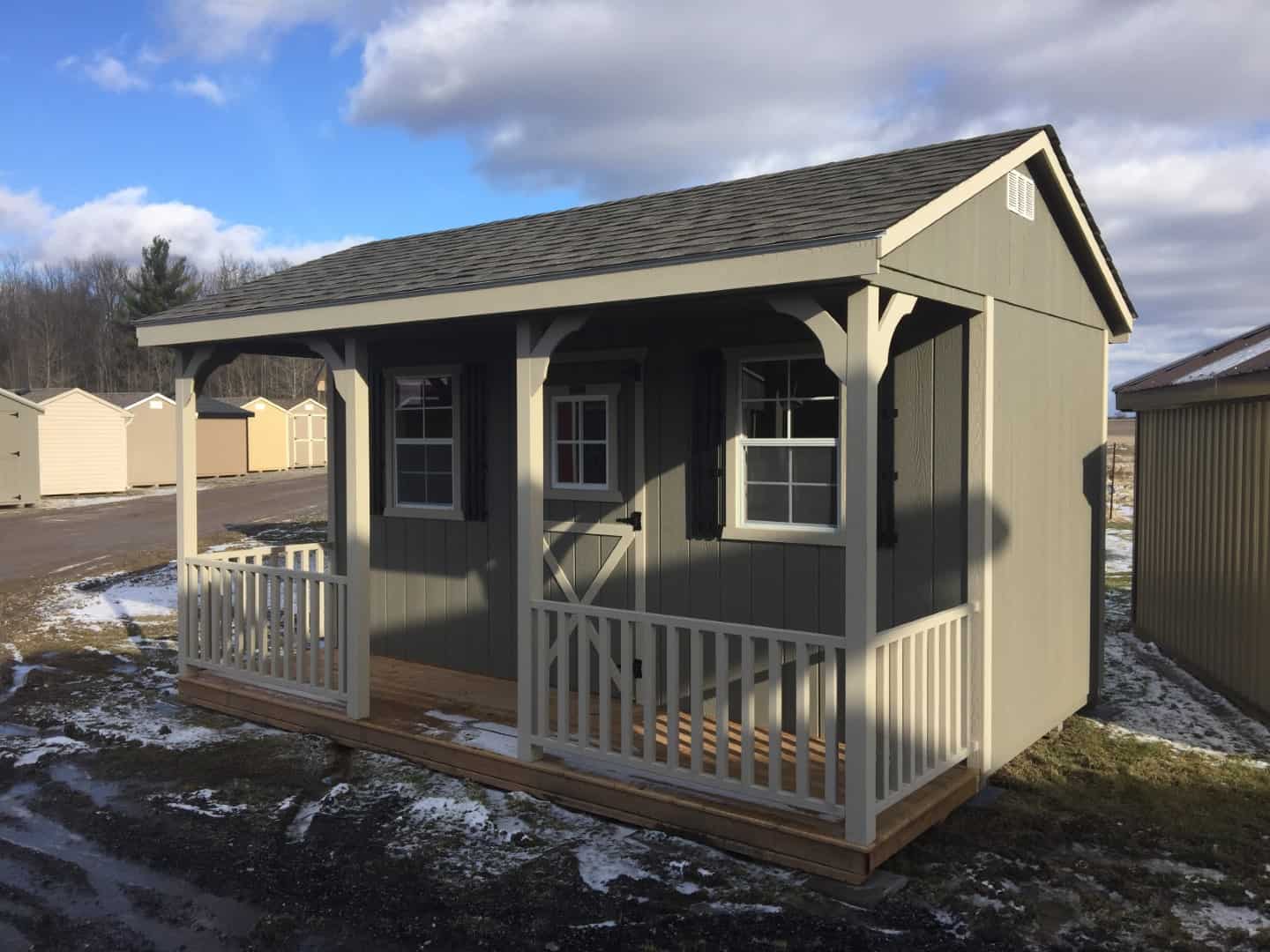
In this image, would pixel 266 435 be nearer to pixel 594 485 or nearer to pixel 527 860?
pixel 594 485

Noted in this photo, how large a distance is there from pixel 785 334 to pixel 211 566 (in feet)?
13.0

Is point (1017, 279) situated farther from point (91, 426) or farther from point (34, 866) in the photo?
point (91, 426)

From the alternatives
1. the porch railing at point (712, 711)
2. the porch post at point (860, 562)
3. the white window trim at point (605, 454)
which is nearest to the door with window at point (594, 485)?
the white window trim at point (605, 454)

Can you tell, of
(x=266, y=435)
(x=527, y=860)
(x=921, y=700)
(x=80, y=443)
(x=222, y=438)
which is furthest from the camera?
(x=266, y=435)

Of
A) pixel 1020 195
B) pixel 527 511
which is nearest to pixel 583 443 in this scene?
pixel 527 511

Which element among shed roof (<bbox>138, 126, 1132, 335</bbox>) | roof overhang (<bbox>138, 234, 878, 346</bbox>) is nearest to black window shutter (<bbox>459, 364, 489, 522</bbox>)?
shed roof (<bbox>138, 126, 1132, 335</bbox>)

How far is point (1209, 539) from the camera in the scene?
707cm

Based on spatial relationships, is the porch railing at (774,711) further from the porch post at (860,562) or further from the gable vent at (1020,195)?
the gable vent at (1020,195)

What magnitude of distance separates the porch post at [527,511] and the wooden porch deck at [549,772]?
269 mm

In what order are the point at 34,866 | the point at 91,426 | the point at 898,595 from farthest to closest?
the point at 91,426 → the point at 898,595 → the point at 34,866

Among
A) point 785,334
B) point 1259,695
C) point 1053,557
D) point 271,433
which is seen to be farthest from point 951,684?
point 271,433

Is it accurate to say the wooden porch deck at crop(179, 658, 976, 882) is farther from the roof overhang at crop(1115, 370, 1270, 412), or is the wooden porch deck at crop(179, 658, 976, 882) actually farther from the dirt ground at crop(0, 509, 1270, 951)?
the roof overhang at crop(1115, 370, 1270, 412)

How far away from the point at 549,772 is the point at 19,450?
2151 centimetres

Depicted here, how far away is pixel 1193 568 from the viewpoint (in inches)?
291
